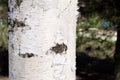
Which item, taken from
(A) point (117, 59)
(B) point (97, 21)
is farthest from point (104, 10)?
(A) point (117, 59)

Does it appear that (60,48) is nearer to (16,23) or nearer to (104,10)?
(16,23)

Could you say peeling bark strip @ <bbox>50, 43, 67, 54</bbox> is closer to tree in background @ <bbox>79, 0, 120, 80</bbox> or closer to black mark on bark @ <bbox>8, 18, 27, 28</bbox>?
black mark on bark @ <bbox>8, 18, 27, 28</bbox>

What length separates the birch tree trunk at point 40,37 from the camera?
1.28 metres

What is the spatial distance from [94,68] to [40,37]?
10.8 m

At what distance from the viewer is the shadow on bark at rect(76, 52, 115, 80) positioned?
35.6ft

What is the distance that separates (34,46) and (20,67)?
8 cm

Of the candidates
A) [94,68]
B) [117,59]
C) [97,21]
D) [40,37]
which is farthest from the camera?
[94,68]

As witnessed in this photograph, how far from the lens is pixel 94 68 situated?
11969 mm

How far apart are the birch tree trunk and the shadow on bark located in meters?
9.09

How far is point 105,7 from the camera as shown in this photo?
720 centimetres

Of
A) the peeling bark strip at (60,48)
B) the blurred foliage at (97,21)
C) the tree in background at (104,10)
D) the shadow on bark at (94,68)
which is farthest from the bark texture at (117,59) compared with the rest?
the peeling bark strip at (60,48)

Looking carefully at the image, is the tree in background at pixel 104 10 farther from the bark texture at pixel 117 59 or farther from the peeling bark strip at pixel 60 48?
the peeling bark strip at pixel 60 48

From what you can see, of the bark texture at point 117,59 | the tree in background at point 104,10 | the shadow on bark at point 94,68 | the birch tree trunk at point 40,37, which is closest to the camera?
the birch tree trunk at point 40,37

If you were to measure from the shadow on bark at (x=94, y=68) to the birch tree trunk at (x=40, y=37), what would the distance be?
909cm
